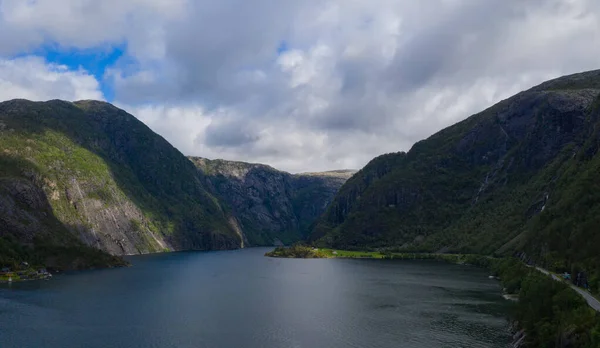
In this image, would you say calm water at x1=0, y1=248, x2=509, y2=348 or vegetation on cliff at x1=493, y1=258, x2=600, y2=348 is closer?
vegetation on cliff at x1=493, y1=258, x2=600, y2=348

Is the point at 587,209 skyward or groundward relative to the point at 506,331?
skyward

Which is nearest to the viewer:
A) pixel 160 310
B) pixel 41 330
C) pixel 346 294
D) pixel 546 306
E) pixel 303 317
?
pixel 546 306

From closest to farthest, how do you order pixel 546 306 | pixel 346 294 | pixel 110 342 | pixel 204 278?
pixel 546 306
pixel 110 342
pixel 346 294
pixel 204 278

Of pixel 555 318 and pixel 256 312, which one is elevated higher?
pixel 555 318

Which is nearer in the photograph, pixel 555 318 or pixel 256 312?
Answer: pixel 555 318

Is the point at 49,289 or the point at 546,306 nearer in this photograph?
the point at 546,306

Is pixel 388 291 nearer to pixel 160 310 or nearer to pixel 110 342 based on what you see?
pixel 160 310

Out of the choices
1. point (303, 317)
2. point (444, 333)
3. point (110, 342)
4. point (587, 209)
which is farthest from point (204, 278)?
point (587, 209)

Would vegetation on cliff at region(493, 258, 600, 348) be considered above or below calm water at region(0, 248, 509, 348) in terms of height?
above

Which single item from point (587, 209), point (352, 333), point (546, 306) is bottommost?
point (352, 333)
